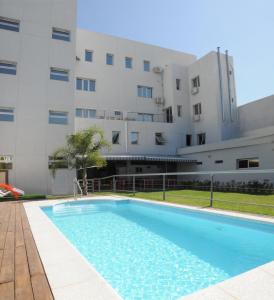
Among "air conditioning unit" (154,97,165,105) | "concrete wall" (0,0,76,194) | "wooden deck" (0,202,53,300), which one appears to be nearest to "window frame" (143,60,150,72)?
"air conditioning unit" (154,97,165,105)

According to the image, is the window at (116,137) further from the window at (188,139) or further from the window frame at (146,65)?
the window frame at (146,65)

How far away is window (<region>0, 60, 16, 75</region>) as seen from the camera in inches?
651

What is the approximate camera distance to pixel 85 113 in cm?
2252

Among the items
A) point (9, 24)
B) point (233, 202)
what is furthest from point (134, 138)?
point (233, 202)

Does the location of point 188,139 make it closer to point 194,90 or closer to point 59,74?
point 194,90

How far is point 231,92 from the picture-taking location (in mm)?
23688

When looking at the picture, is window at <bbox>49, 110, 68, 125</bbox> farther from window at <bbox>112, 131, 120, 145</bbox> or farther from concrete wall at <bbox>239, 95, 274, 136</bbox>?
concrete wall at <bbox>239, 95, 274, 136</bbox>

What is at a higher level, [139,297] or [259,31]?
[259,31]

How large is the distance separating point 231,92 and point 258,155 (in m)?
9.17

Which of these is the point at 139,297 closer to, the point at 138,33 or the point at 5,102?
the point at 5,102

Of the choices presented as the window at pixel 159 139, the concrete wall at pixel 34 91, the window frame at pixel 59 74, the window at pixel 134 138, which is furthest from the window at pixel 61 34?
the window at pixel 159 139

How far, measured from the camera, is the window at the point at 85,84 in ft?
74.3

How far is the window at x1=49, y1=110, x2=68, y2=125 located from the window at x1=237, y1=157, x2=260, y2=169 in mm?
13450

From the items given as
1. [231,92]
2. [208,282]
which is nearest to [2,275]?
[208,282]
